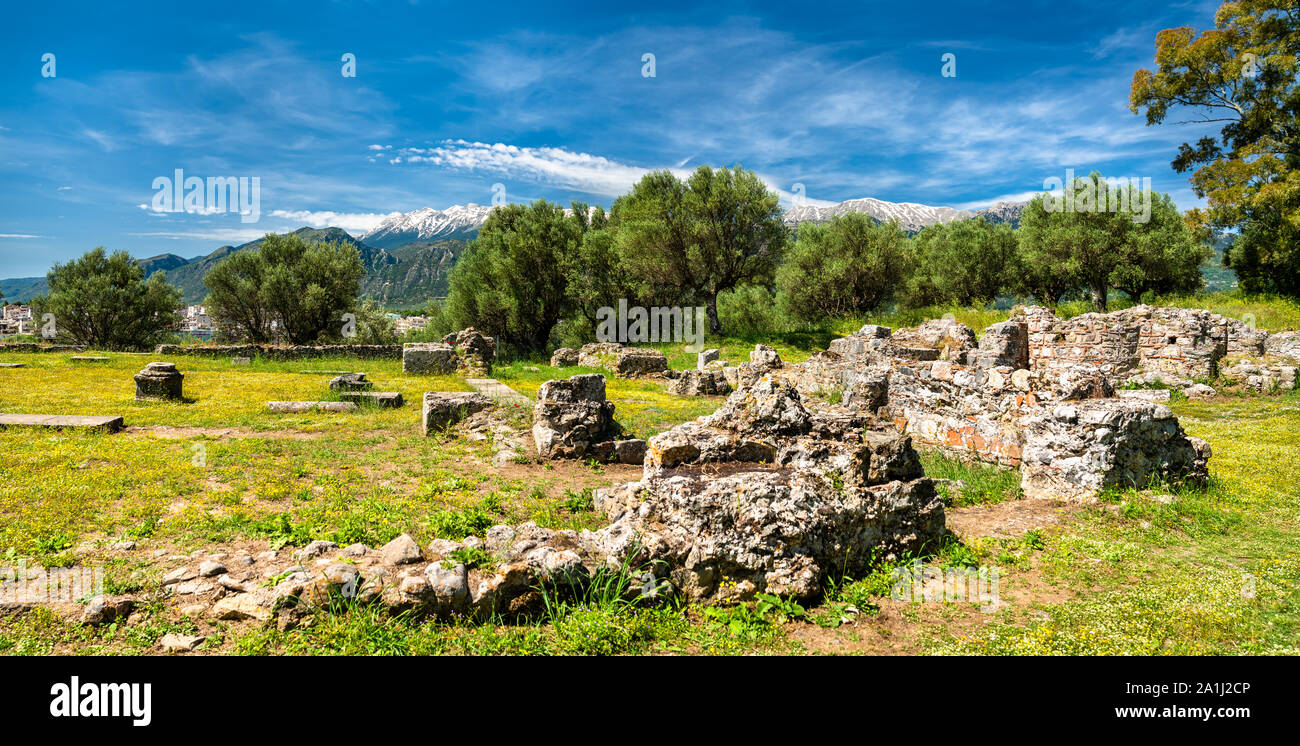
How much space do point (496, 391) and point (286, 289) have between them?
84.8 ft

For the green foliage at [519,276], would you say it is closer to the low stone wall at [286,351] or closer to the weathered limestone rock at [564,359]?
the weathered limestone rock at [564,359]

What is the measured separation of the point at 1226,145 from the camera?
25.5m

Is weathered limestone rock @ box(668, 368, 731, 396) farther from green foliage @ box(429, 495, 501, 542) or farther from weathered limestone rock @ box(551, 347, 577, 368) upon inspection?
green foliage @ box(429, 495, 501, 542)

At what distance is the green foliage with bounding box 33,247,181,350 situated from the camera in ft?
115

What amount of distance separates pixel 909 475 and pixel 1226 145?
31.6 meters

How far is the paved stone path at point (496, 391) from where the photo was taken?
13656 millimetres

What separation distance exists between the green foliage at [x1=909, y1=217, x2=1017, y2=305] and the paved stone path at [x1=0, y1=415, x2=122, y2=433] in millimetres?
40857

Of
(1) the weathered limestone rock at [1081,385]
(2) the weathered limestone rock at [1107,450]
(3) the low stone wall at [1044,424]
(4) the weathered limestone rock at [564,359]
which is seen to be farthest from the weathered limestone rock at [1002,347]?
(4) the weathered limestone rock at [564,359]

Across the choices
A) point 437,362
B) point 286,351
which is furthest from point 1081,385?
point 286,351

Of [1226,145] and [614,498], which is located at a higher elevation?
[1226,145]

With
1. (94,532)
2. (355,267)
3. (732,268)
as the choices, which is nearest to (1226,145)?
(732,268)

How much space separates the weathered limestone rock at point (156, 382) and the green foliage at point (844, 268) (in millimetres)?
29511
